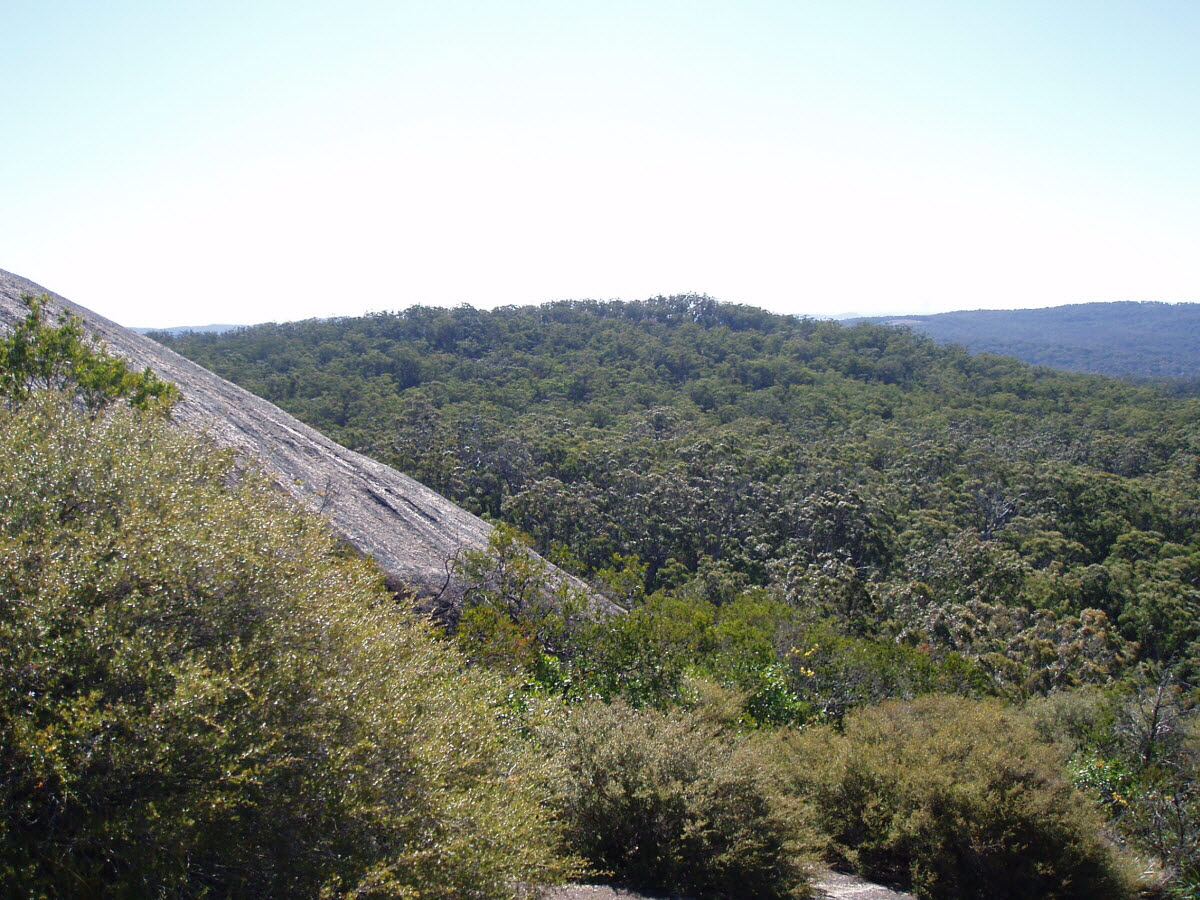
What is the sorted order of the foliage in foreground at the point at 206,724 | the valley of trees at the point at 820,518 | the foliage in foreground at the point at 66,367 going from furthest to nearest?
the valley of trees at the point at 820,518 < the foliage in foreground at the point at 66,367 < the foliage in foreground at the point at 206,724

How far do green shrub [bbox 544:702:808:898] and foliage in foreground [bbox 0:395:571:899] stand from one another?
0.89 m

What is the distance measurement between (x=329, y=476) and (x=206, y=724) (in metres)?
10.2

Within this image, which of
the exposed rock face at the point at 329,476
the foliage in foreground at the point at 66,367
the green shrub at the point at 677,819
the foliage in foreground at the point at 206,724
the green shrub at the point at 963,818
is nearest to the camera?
the foliage in foreground at the point at 206,724

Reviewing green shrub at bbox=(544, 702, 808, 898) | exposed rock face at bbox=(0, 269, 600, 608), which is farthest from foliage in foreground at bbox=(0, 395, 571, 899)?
exposed rock face at bbox=(0, 269, 600, 608)

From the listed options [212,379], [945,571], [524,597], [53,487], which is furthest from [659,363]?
[53,487]

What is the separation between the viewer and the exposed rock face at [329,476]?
36.0 ft

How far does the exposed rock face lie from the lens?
36.0 ft

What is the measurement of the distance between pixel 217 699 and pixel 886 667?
11.0 meters

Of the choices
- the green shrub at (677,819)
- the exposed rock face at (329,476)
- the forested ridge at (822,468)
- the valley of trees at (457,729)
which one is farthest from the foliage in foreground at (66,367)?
the green shrub at (677,819)

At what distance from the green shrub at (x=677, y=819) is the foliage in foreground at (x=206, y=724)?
0.89 m

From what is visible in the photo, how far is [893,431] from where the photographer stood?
2039 inches

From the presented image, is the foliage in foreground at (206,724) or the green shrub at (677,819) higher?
the foliage in foreground at (206,724)

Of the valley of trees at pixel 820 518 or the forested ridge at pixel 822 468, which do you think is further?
the forested ridge at pixel 822 468

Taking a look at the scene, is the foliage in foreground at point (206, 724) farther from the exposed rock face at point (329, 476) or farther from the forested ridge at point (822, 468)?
the forested ridge at point (822, 468)
